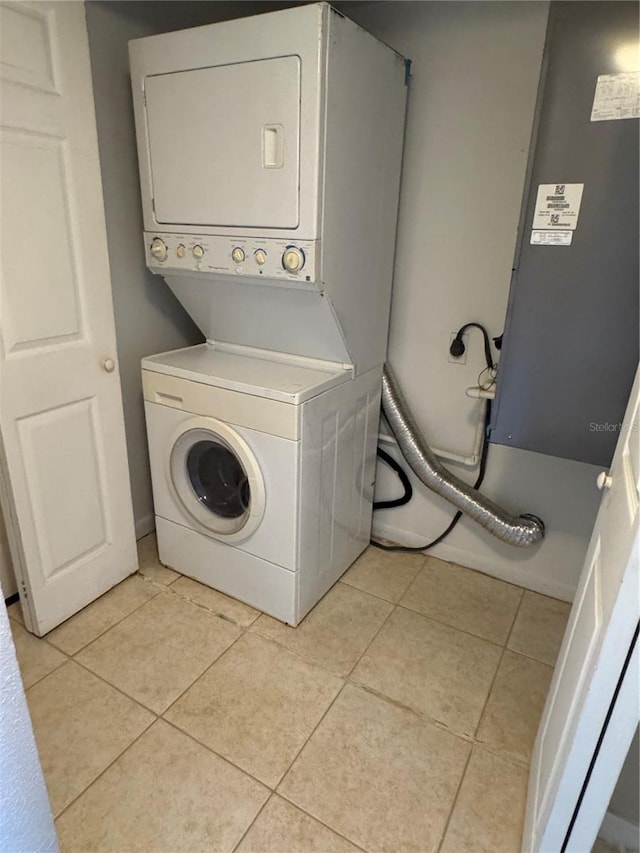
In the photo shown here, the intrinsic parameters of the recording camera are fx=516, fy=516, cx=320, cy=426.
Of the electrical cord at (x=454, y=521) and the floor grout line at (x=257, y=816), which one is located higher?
the electrical cord at (x=454, y=521)

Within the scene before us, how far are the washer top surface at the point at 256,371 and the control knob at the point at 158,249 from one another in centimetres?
37

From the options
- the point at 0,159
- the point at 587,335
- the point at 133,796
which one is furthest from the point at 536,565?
the point at 0,159

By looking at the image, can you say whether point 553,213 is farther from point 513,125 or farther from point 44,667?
point 44,667

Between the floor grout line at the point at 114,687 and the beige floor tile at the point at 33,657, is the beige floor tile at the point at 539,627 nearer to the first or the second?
the floor grout line at the point at 114,687

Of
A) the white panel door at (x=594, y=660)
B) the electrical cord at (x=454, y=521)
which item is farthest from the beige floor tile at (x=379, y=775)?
the electrical cord at (x=454, y=521)

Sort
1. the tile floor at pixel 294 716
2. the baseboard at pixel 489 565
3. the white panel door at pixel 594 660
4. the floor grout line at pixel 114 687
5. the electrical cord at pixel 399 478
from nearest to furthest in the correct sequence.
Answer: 1. the white panel door at pixel 594 660
2. the tile floor at pixel 294 716
3. the floor grout line at pixel 114 687
4. the baseboard at pixel 489 565
5. the electrical cord at pixel 399 478

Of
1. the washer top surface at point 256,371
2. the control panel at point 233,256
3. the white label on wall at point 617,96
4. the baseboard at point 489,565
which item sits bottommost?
the baseboard at point 489,565

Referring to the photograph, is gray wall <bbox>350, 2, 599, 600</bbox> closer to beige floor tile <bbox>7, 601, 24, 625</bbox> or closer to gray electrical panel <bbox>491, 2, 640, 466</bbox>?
gray electrical panel <bbox>491, 2, 640, 466</bbox>

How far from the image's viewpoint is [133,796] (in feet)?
4.47

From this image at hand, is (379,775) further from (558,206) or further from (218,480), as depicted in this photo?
(558,206)

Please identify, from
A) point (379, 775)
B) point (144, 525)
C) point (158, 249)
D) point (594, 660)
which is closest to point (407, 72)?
point (158, 249)

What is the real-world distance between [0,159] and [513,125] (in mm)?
1594

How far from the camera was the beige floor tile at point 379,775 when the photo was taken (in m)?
1.32

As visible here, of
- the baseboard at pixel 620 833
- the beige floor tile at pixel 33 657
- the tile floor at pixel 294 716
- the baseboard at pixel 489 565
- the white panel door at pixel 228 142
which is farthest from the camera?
the baseboard at pixel 489 565
